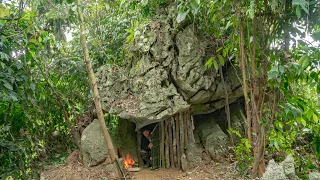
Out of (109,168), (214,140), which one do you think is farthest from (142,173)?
(214,140)

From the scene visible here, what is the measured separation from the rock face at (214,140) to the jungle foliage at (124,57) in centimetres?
65

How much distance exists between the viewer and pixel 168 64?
15.1 feet

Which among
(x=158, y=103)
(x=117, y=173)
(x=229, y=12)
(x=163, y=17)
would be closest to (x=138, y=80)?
(x=158, y=103)

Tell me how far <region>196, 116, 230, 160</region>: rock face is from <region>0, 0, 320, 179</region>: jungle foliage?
2.12 feet

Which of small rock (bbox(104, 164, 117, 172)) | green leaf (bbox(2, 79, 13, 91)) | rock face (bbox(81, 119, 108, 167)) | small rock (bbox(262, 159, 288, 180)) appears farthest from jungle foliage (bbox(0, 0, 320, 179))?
small rock (bbox(104, 164, 117, 172))

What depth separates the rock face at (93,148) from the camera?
4680mm

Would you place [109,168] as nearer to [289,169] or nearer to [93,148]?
[93,148]

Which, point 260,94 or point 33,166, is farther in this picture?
point 33,166

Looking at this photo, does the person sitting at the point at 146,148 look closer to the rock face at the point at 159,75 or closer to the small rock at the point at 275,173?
the rock face at the point at 159,75

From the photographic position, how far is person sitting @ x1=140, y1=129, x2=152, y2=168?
5.72 meters

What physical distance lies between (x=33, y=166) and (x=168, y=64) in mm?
3110

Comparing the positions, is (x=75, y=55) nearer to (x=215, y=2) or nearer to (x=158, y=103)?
(x=158, y=103)

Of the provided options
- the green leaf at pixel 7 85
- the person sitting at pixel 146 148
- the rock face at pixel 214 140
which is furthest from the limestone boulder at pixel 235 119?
the green leaf at pixel 7 85

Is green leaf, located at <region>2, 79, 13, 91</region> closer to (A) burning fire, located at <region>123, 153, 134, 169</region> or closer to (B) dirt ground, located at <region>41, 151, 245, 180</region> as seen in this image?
(B) dirt ground, located at <region>41, 151, 245, 180</region>
